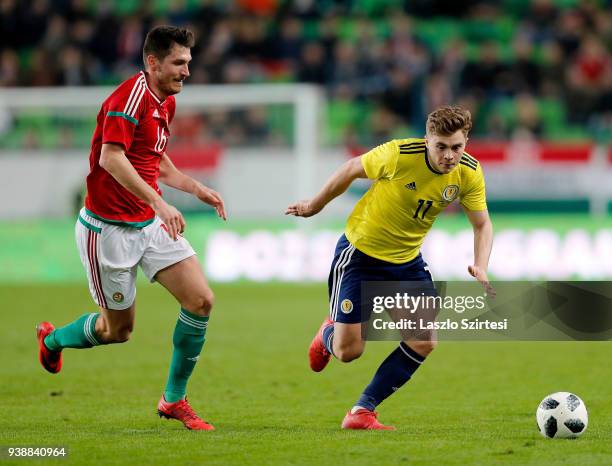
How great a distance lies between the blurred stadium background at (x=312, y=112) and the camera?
57.0ft

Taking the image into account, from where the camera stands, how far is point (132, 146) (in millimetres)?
6871

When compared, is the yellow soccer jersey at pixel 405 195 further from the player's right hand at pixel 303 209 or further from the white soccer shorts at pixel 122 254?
the white soccer shorts at pixel 122 254

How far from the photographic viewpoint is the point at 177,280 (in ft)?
22.4

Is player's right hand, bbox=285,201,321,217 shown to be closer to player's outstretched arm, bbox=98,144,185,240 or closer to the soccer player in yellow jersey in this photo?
the soccer player in yellow jersey

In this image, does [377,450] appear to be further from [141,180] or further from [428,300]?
[141,180]

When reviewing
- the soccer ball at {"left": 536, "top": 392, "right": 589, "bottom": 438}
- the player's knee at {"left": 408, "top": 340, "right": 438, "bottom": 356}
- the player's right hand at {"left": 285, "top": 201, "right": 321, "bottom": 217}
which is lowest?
the soccer ball at {"left": 536, "top": 392, "right": 589, "bottom": 438}

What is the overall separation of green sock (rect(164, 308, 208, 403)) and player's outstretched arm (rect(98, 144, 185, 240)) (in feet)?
2.31

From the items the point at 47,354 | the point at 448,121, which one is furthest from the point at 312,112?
the point at 448,121

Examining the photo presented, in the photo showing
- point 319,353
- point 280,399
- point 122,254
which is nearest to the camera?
point 122,254

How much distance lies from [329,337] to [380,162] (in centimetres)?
126

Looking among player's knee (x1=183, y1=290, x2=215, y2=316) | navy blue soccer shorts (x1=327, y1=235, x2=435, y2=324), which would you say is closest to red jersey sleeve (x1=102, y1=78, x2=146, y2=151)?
player's knee (x1=183, y1=290, x2=215, y2=316)

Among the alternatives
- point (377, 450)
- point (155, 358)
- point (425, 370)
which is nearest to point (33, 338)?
point (155, 358)

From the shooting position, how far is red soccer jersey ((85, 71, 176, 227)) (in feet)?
21.8

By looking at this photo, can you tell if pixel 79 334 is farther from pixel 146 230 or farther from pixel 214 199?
pixel 214 199
